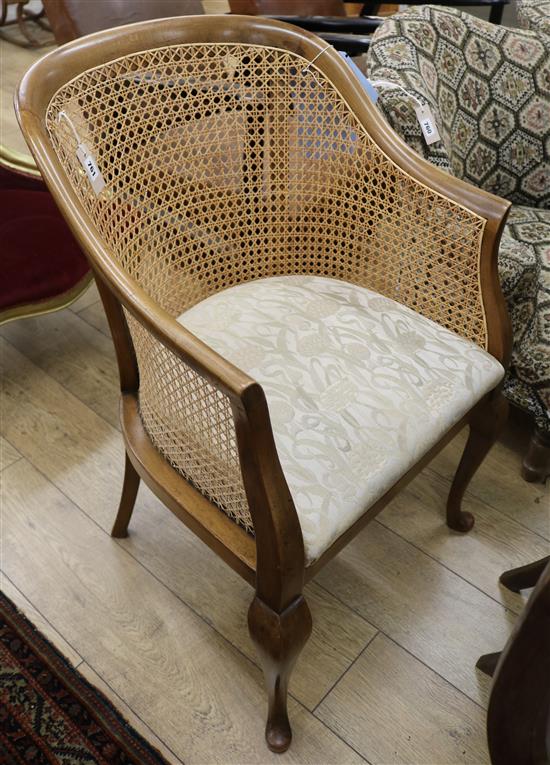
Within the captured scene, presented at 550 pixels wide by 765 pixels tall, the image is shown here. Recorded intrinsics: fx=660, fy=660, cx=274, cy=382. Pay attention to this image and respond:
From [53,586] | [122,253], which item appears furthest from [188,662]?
[122,253]

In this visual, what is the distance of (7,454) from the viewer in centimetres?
145

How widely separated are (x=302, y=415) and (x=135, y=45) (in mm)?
617

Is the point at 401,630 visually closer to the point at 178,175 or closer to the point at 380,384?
the point at 380,384

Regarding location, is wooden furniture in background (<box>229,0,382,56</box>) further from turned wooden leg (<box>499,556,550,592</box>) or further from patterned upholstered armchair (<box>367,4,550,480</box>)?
turned wooden leg (<box>499,556,550,592</box>)

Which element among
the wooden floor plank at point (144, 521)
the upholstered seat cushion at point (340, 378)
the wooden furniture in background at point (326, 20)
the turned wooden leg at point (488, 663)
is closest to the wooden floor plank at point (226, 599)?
the wooden floor plank at point (144, 521)

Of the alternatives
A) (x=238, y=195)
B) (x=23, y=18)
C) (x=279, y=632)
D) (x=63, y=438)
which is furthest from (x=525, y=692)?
(x=23, y=18)

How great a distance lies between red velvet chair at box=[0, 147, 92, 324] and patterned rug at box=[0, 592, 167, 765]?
703 millimetres

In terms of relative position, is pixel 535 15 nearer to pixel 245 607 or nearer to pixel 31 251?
pixel 31 251

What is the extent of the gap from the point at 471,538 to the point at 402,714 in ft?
1.25

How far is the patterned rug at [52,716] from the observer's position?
39.6 inches

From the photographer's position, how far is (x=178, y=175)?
3.59ft

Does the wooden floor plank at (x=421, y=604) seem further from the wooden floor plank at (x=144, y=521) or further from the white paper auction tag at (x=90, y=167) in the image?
the white paper auction tag at (x=90, y=167)

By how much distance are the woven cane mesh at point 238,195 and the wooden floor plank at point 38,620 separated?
0.43 m

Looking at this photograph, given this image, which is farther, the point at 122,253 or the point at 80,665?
the point at 80,665
